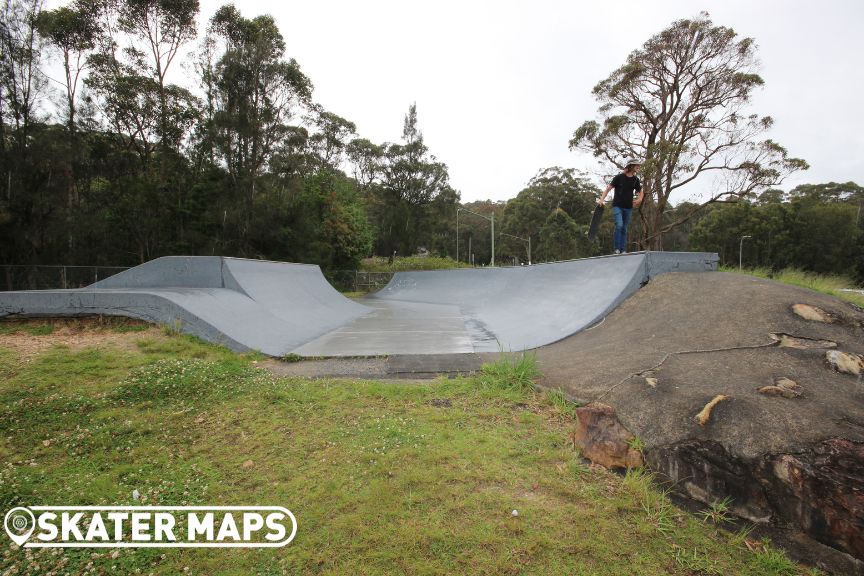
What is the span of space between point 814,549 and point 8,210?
21.9 m

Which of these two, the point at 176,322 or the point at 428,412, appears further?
the point at 176,322

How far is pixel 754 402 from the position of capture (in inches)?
98.8

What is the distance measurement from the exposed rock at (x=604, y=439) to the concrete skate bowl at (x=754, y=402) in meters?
0.02

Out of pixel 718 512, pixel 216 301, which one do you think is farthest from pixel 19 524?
pixel 216 301

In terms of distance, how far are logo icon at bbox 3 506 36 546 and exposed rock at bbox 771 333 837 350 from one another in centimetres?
567

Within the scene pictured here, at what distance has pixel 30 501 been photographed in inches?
91.7

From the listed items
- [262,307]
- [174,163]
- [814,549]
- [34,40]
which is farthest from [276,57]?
[814,549]

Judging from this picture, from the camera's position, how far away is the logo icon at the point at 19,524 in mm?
2105

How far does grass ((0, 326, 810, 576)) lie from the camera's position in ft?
6.23

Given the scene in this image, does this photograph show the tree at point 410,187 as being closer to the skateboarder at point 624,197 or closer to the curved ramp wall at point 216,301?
the curved ramp wall at point 216,301

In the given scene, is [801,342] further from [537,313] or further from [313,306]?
[313,306]

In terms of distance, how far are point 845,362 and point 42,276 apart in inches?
816

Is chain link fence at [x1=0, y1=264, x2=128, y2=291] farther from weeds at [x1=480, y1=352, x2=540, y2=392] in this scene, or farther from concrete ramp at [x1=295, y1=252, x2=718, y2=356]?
weeds at [x1=480, y1=352, x2=540, y2=392]

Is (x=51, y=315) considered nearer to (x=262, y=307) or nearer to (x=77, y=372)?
(x=77, y=372)
